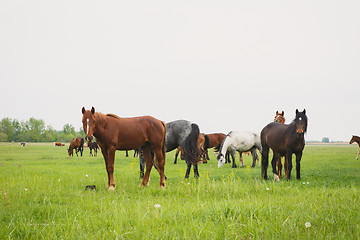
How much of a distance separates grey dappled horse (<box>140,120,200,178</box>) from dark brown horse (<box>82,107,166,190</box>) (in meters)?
1.99

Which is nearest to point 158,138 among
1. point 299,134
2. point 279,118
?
point 299,134

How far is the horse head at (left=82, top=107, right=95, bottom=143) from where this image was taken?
23.6ft

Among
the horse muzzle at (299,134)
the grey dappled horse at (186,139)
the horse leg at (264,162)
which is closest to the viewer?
the horse muzzle at (299,134)

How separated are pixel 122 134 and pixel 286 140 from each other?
617 cm

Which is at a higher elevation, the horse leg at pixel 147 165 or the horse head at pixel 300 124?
the horse head at pixel 300 124

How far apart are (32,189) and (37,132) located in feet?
341

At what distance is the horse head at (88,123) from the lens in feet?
23.6

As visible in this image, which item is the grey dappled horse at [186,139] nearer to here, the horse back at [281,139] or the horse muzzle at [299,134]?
the horse back at [281,139]

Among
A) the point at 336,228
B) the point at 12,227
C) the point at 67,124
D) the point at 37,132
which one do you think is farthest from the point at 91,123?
the point at 67,124

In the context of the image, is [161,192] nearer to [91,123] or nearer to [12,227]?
[91,123]

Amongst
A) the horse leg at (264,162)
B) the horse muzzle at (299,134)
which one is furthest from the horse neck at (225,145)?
the horse muzzle at (299,134)

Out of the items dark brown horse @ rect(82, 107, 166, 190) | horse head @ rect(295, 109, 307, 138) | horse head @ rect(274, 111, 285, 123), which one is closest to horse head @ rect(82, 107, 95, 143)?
dark brown horse @ rect(82, 107, 166, 190)

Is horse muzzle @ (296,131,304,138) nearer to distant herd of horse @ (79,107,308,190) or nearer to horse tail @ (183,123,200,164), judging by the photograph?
distant herd of horse @ (79,107,308,190)

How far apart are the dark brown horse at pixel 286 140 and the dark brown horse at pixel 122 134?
181 inches
